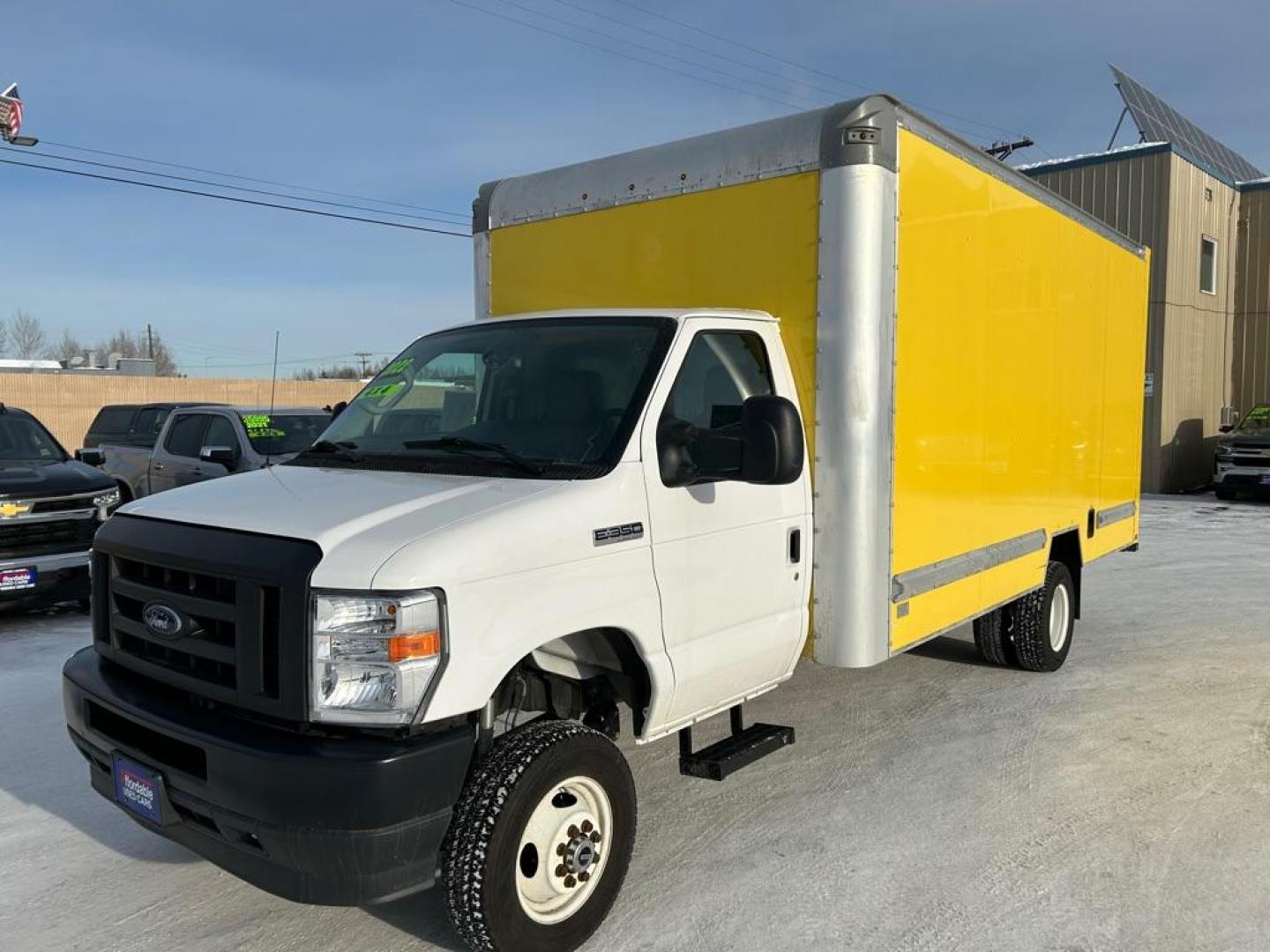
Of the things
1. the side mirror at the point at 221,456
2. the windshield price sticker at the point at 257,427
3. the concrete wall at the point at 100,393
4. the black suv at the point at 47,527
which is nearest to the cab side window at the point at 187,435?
the side mirror at the point at 221,456

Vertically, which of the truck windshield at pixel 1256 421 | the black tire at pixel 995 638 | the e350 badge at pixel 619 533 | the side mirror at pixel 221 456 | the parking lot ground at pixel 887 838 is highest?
the truck windshield at pixel 1256 421

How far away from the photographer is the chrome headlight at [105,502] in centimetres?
885

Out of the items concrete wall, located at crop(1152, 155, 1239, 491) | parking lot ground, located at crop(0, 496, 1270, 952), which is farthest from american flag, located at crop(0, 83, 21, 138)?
concrete wall, located at crop(1152, 155, 1239, 491)

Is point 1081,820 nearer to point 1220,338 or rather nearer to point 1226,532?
point 1226,532

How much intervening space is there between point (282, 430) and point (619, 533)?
9.52 meters

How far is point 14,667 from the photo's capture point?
7.16 meters

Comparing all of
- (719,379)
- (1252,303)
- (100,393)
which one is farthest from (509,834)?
(100,393)

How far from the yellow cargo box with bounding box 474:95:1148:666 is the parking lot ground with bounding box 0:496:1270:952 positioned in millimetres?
782

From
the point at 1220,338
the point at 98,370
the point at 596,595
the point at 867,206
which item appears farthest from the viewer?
the point at 98,370

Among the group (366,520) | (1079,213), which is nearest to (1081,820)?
(366,520)

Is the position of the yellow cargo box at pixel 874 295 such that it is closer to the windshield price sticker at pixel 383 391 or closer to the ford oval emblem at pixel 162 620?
the windshield price sticker at pixel 383 391

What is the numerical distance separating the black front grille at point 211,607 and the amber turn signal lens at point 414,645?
264 mm

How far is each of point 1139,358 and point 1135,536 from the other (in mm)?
1497

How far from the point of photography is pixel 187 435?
41.5ft
